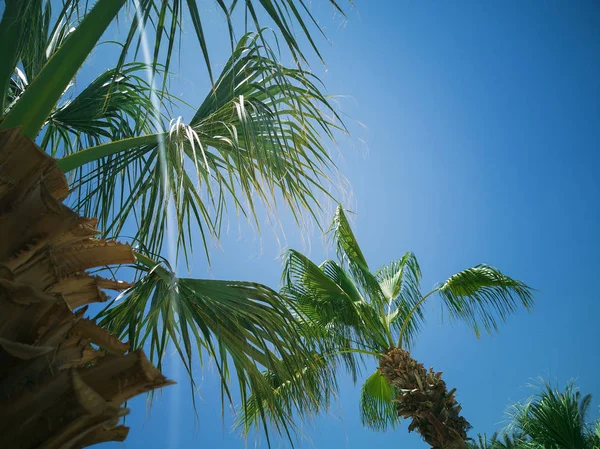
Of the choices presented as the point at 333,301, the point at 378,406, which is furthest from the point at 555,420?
the point at 333,301

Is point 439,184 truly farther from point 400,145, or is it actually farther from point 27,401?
point 27,401

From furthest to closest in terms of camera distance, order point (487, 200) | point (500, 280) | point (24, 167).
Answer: point (487, 200), point (500, 280), point (24, 167)

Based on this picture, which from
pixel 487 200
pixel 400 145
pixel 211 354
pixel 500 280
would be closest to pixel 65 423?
pixel 211 354

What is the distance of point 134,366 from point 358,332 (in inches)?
245

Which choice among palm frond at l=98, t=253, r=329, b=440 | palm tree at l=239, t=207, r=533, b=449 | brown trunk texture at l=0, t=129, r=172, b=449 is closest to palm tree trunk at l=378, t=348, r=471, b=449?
palm tree at l=239, t=207, r=533, b=449

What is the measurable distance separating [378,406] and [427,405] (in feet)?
8.06

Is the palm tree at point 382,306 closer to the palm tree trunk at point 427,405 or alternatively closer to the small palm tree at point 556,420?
the palm tree trunk at point 427,405

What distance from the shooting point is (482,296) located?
7.47 metres

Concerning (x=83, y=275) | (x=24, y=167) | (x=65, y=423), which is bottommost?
(x=65, y=423)

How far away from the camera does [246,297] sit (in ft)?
10.1

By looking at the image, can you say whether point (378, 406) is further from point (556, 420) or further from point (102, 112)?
point (102, 112)

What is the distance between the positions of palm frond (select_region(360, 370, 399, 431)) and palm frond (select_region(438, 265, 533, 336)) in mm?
1751

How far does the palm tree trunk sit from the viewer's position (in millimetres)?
6055

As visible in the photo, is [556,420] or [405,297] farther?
[405,297]
